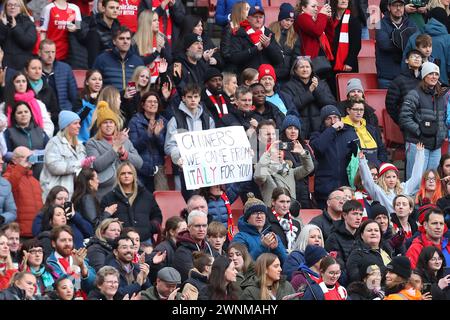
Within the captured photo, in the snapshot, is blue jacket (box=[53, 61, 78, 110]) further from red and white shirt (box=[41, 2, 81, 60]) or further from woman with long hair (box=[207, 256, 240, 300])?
woman with long hair (box=[207, 256, 240, 300])

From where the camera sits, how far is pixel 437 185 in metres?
25.0

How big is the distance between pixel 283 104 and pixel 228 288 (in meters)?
5.40

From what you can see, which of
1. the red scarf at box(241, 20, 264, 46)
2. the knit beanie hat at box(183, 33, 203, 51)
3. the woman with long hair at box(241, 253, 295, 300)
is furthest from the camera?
the red scarf at box(241, 20, 264, 46)

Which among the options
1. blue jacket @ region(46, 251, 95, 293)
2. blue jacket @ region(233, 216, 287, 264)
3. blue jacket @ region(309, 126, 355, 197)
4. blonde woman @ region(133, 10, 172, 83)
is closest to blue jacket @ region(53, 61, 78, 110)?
blonde woman @ region(133, 10, 172, 83)

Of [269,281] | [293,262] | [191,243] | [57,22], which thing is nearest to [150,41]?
[57,22]

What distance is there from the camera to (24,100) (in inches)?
957

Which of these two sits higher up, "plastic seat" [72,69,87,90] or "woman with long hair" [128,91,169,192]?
"plastic seat" [72,69,87,90]

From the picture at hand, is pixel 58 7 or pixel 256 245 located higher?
pixel 58 7

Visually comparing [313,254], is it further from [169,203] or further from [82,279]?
[169,203]

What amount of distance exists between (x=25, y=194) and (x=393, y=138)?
5.20 metres

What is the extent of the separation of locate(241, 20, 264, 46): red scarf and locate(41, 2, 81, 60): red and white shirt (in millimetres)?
1902

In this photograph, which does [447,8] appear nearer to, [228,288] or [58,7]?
[58,7]

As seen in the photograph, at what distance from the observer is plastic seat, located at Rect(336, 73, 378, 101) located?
27.2 meters
